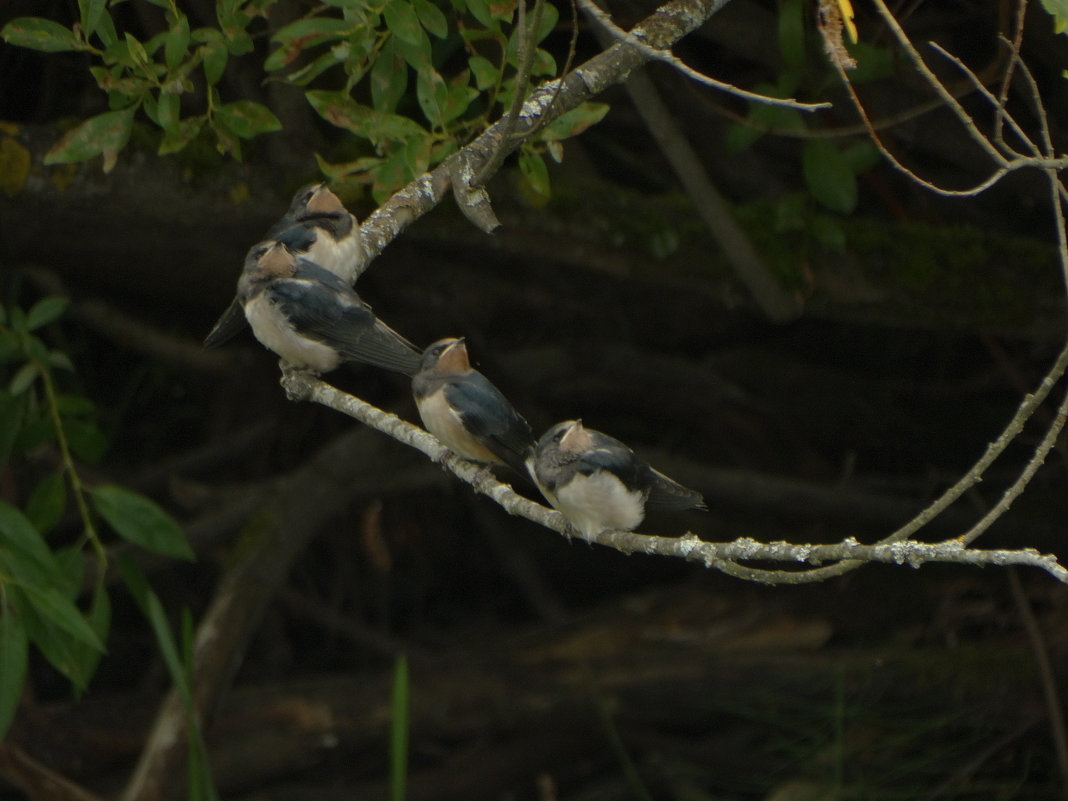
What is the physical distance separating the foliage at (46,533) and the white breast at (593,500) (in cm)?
94

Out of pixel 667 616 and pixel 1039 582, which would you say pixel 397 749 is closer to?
pixel 667 616

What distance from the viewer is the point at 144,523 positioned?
2.90 meters

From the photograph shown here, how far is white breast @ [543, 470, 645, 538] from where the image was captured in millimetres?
2193

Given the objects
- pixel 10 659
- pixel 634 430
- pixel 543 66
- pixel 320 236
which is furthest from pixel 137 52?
pixel 634 430

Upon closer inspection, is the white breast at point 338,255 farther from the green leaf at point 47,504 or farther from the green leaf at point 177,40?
the green leaf at point 47,504

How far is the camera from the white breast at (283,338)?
2.64 meters

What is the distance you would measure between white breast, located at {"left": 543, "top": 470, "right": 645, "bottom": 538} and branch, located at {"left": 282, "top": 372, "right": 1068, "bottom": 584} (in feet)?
0.12

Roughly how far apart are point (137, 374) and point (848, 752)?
9.02 ft

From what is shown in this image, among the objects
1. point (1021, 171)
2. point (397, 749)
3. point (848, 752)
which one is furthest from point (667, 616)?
point (397, 749)

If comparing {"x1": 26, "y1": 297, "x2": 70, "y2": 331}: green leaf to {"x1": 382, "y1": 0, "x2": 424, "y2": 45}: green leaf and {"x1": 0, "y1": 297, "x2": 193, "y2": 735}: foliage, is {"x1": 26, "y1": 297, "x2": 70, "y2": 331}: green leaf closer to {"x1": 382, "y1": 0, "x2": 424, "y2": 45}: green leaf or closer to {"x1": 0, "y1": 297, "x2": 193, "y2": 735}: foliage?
{"x1": 0, "y1": 297, "x2": 193, "y2": 735}: foliage

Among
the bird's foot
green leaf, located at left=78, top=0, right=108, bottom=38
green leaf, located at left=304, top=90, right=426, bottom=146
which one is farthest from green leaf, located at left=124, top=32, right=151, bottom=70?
the bird's foot

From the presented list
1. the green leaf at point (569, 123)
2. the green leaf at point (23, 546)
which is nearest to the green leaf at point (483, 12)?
the green leaf at point (569, 123)

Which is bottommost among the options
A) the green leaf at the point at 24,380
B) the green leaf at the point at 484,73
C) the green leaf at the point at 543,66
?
the green leaf at the point at 24,380

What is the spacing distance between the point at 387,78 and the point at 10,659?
132 cm
